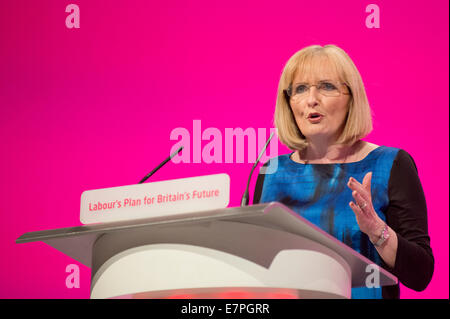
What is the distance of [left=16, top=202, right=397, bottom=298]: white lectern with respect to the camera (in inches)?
42.3

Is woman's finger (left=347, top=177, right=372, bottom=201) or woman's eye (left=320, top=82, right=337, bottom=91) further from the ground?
woman's eye (left=320, top=82, right=337, bottom=91)

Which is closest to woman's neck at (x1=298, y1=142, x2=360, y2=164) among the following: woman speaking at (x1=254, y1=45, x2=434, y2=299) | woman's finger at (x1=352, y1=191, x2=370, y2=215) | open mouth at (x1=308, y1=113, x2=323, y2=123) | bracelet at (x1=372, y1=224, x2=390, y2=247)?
woman speaking at (x1=254, y1=45, x2=434, y2=299)

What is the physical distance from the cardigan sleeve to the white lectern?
415mm

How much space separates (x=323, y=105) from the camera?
1.97m

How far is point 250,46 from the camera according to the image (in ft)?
8.32

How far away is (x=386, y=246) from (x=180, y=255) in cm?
58

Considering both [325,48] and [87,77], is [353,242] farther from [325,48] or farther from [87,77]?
[87,77]

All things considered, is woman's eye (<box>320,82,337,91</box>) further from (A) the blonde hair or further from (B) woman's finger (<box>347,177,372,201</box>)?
(B) woman's finger (<box>347,177,372,201</box>)

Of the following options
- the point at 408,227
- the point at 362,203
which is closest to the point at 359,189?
the point at 362,203

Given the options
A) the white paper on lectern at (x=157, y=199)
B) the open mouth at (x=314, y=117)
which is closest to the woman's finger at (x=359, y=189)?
the white paper on lectern at (x=157, y=199)

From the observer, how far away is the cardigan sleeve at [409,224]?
1.52 meters

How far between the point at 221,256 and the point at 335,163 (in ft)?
3.33

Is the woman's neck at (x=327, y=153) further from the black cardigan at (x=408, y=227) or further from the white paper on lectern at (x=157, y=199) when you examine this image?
the white paper on lectern at (x=157, y=199)
